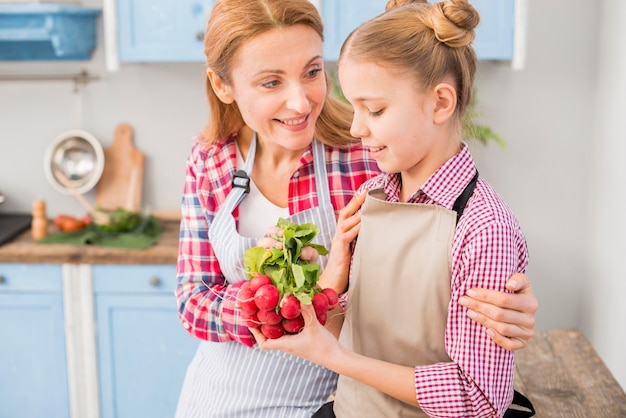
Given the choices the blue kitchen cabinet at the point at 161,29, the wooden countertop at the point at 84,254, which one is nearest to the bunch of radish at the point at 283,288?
the wooden countertop at the point at 84,254

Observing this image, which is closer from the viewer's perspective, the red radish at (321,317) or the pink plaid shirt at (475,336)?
the pink plaid shirt at (475,336)

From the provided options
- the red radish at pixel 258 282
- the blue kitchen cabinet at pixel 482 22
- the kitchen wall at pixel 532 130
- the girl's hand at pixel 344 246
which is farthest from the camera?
the kitchen wall at pixel 532 130

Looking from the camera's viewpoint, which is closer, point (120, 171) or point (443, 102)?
point (443, 102)

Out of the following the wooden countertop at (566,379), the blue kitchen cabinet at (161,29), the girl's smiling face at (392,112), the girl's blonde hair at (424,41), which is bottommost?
the wooden countertop at (566,379)

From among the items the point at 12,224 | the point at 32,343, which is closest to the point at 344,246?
the point at 32,343

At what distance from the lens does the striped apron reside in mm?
1649

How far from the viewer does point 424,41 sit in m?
1.22

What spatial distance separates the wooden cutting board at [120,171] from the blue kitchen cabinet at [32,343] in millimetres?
542

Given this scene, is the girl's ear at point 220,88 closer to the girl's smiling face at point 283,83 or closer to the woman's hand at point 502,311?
the girl's smiling face at point 283,83

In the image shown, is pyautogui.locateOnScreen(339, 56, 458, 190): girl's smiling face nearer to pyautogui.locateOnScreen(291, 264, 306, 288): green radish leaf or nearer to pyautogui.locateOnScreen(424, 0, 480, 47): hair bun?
pyautogui.locateOnScreen(424, 0, 480, 47): hair bun

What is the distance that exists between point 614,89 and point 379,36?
2.02m

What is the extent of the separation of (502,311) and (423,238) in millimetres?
185

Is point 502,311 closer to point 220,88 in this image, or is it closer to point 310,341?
point 310,341

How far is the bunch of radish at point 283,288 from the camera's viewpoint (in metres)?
1.23
